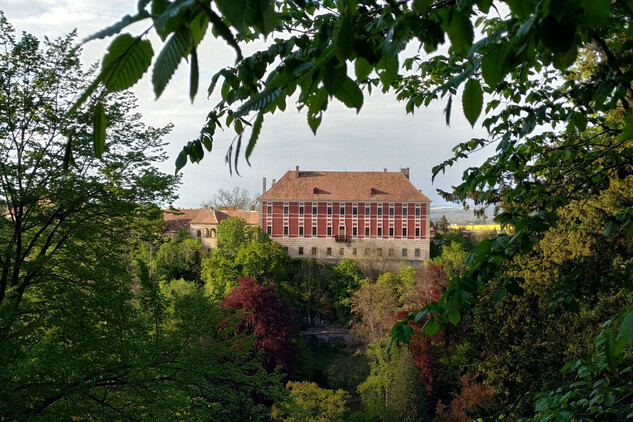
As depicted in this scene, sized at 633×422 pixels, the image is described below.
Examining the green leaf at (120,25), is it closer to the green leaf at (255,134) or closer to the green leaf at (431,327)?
the green leaf at (255,134)

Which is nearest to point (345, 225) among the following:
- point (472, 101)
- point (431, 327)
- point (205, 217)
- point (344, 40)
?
point (205, 217)

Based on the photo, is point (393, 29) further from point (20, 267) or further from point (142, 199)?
point (142, 199)

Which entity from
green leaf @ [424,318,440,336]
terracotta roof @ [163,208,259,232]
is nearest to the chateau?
terracotta roof @ [163,208,259,232]

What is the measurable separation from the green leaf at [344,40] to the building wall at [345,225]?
39.8 m

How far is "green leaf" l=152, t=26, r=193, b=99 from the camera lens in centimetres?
73

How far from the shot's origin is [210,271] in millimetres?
31172

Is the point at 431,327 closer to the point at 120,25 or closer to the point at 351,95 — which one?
the point at 351,95

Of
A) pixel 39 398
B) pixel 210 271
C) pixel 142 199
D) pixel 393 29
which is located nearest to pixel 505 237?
pixel 393 29

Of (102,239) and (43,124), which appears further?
(102,239)

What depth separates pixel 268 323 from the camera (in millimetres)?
22188

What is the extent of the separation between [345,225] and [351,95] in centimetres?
3990

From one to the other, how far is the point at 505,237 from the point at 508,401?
9043mm

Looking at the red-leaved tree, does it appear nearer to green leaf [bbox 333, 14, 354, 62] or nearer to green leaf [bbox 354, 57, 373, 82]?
green leaf [bbox 354, 57, 373, 82]

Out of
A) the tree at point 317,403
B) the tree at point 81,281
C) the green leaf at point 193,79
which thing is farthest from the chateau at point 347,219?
the green leaf at point 193,79
